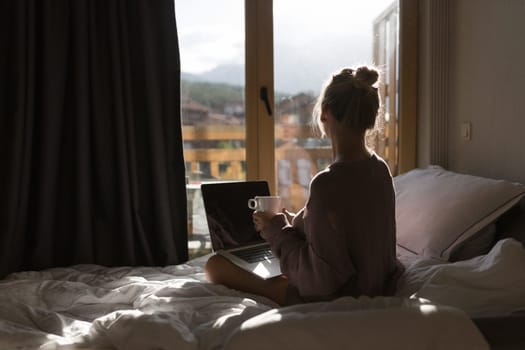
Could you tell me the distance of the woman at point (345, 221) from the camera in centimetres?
126

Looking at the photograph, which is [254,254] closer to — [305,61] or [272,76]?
[272,76]

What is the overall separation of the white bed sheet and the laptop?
273mm

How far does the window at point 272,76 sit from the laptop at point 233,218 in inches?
21.5

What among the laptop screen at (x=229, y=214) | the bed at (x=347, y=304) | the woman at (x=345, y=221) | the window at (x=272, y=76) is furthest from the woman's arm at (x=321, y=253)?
the window at (x=272, y=76)

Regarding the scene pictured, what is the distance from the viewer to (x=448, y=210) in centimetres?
167

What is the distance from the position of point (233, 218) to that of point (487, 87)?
3.99 feet

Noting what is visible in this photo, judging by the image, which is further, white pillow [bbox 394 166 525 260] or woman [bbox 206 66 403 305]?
white pillow [bbox 394 166 525 260]

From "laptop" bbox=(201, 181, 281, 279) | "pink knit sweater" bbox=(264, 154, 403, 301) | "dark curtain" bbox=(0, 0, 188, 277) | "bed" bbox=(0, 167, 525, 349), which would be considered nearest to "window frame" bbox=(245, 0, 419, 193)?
"dark curtain" bbox=(0, 0, 188, 277)

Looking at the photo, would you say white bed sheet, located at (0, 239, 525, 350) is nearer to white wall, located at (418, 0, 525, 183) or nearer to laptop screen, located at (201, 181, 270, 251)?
laptop screen, located at (201, 181, 270, 251)

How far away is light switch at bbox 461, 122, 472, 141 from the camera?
2205 millimetres

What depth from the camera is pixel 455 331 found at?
0.97 m

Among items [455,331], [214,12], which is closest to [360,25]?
[214,12]

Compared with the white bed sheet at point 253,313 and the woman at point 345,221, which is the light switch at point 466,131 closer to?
the white bed sheet at point 253,313

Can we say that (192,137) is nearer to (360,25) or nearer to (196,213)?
(196,213)
